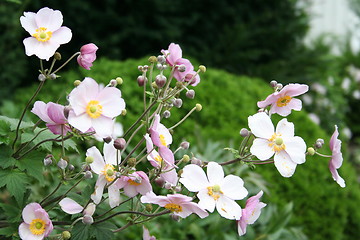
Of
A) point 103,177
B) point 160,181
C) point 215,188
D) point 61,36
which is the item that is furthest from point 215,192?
point 61,36

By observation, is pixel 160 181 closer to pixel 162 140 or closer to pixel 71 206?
pixel 162 140

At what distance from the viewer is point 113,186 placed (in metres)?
1.29

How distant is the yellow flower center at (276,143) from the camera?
1.28 m

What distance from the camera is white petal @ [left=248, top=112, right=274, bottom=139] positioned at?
50.4 inches

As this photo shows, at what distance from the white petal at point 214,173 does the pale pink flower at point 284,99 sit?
19 centimetres

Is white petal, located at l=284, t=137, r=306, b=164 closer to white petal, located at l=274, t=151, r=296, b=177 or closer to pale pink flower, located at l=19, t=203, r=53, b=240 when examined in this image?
white petal, located at l=274, t=151, r=296, b=177

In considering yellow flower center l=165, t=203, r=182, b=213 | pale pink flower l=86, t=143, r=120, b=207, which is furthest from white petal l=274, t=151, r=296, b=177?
pale pink flower l=86, t=143, r=120, b=207

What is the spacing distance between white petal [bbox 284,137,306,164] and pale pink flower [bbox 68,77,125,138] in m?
0.37

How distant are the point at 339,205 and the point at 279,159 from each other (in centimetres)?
244

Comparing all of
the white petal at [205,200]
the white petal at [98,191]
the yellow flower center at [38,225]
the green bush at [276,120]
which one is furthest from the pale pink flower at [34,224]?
the green bush at [276,120]

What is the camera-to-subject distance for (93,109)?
3.84 ft

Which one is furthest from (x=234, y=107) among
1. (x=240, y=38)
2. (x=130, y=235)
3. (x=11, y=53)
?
(x=240, y=38)

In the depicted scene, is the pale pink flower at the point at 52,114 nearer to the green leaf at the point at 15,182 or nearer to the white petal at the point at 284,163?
the green leaf at the point at 15,182

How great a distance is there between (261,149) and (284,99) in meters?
0.15
